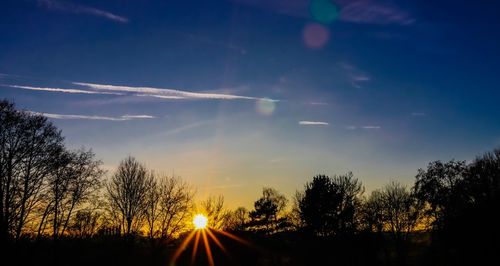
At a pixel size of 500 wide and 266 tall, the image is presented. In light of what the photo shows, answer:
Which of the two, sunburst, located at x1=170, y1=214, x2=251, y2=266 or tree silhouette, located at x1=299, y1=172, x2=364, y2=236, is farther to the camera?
tree silhouette, located at x1=299, y1=172, x2=364, y2=236

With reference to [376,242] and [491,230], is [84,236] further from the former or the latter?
[491,230]

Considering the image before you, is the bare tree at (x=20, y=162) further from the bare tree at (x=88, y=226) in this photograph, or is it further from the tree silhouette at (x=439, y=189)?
the tree silhouette at (x=439, y=189)

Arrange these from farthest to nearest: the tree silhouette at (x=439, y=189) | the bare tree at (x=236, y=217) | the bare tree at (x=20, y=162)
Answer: the bare tree at (x=236, y=217), the tree silhouette at (x=439, y=189), the bare tree at (x=20, y=162)

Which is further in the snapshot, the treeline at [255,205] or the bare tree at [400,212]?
the bare tree at [400,212]

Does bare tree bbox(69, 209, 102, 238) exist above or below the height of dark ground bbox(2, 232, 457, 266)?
above

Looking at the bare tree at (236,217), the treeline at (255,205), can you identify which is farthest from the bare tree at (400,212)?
the bare tree at (236,217)

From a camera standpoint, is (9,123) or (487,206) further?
(487,206)

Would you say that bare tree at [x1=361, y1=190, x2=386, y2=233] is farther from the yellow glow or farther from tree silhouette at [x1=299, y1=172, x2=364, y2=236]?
the yellow glow

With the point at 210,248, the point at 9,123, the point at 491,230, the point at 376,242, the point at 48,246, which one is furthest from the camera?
the point at 376,242

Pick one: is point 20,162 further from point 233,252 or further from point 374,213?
point 374,213

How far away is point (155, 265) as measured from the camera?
41.5 m

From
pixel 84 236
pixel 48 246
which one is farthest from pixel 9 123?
pixel 84 236

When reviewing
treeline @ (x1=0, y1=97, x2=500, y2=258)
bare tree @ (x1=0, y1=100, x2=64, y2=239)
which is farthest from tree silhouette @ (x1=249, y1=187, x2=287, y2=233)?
bare tree @ (x1=0, y1=100, x2=64, y2=239)

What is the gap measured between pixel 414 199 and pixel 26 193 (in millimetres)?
49344
